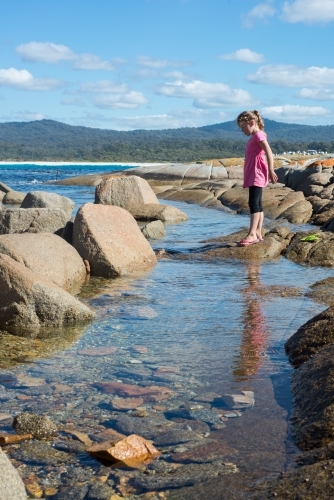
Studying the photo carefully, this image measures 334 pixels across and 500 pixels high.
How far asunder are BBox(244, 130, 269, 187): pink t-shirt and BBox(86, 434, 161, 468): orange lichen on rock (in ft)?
25.7

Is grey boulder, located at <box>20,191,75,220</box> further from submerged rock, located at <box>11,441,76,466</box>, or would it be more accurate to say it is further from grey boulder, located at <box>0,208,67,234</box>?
submerged rock, located at <box>11,441,76,466</box>

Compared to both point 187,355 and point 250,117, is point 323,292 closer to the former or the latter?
point 187,355

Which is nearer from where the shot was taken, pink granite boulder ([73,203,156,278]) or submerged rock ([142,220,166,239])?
pink granite boulder ([73,203,156,278])

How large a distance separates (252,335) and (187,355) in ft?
2.80

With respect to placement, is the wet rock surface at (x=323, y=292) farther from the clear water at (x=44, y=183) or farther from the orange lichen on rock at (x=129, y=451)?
the clear water at (x=44, y=183)

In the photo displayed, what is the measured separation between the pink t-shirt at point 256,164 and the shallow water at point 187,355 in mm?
2102

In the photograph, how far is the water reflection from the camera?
5.14 metres

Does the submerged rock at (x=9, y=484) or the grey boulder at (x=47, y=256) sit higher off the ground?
the grey boulder at (x=47, y=256)

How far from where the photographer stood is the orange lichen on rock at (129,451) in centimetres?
355

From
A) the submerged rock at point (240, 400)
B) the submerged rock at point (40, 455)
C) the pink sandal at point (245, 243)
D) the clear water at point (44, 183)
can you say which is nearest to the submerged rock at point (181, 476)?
the submerged rock at point (40, 455)

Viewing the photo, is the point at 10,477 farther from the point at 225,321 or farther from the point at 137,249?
the point at 137,249

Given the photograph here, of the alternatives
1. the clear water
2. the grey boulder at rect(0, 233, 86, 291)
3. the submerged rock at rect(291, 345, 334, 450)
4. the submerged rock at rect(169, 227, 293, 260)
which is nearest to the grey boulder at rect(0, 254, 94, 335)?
the grey boulder at rect(0, 233, 86, 291)

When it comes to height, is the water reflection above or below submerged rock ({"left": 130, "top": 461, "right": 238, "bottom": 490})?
above

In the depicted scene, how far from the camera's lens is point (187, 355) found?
5.50m
